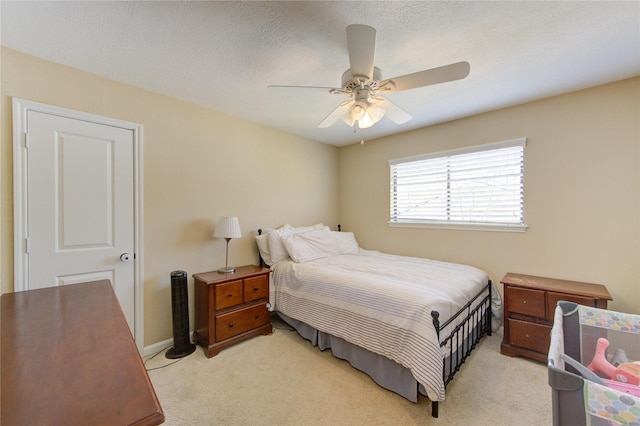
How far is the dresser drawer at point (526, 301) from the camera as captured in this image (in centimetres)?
235

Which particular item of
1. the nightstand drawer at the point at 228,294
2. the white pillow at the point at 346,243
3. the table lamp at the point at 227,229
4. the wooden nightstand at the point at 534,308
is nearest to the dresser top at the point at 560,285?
the wooden nightstand at the point at 534,308

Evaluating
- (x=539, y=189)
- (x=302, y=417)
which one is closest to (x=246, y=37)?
(x=302, y=417)

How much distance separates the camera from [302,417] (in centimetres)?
176

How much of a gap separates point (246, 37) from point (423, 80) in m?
1.21

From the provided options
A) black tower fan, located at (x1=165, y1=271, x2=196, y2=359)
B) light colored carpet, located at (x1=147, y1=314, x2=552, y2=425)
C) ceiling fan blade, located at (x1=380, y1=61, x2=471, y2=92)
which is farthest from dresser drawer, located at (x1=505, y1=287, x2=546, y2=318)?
black tower fan, located at (x1=165, y1=271, x2=196, y2=359)

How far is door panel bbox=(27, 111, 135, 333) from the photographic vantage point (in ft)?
6.52

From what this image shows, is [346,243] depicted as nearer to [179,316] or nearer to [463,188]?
[463,188]

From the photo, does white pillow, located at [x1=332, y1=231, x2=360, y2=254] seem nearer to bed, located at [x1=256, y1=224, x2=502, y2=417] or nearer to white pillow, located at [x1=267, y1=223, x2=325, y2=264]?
bed, located at [x1=256, y1=224, x2=502, y2=417]

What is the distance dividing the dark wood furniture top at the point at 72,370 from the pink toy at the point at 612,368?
187 centimetres

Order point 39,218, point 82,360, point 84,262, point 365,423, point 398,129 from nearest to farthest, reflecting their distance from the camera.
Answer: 1. point 82,360
2. point 365,423
3. point 39,218
4. point 84,262
5. point 398,129

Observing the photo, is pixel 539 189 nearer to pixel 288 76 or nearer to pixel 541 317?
pixel 541 317

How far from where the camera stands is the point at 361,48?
1.48m

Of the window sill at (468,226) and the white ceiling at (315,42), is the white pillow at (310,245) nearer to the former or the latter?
the window sill at (468,226)

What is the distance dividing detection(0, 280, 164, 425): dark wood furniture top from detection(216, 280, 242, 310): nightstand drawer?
53.3 inches
